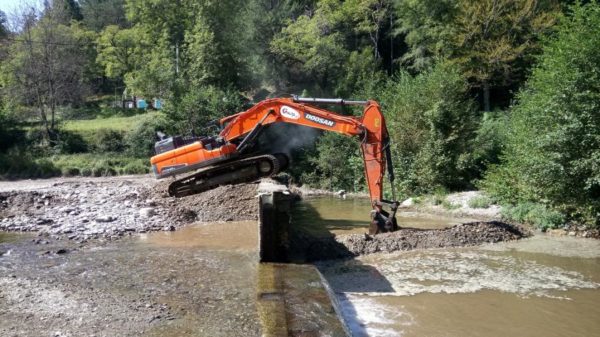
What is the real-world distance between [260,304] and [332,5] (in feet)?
101

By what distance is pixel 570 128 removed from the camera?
12.1m

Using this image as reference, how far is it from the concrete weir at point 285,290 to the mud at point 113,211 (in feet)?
14.4

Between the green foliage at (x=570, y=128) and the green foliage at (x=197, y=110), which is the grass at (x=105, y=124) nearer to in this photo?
the green foliage at (x=197, y=110)

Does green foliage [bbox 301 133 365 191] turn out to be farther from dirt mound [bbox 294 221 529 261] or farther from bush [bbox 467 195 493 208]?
dirt mound [bbox 294 221 529 261]

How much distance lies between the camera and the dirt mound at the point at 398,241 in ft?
33.3

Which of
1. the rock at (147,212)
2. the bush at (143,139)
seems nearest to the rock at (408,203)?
the rock at (147,212)

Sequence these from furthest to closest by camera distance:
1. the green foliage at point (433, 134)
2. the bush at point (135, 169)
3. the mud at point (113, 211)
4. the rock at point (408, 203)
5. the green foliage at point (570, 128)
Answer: the bush at point (135, 169)
the green foliage at point (433, 134)
the rock at point (408, 203)
the mud at point (113, 211)
the green foliage at point (570, 128)

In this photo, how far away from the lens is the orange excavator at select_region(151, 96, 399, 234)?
11.1 meters

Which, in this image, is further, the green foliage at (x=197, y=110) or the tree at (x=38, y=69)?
the tree at (x=38, y=69)

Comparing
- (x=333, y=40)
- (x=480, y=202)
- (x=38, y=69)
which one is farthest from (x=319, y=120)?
(x=38, y=69)

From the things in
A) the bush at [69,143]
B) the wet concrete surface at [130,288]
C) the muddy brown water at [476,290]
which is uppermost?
the bush at [69,143]

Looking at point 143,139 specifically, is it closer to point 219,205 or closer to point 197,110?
point 197,110

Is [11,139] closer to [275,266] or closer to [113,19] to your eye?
[275,266]

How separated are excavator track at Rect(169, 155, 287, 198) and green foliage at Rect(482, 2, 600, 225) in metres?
6.48
